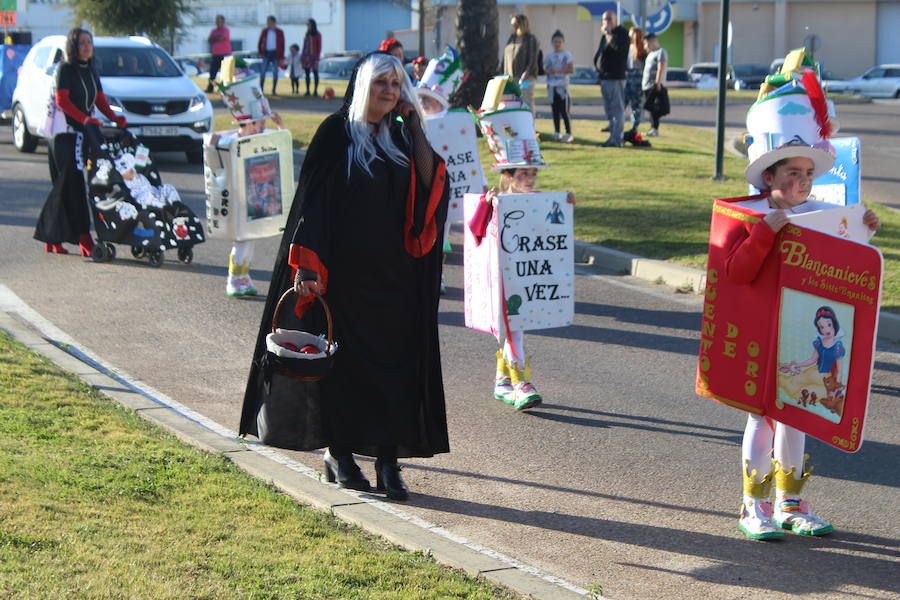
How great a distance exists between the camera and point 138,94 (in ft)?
64.2

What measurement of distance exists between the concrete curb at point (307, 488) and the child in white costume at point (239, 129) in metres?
2.08

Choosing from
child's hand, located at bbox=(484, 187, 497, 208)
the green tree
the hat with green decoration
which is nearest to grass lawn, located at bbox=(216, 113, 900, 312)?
the hat with green decoration

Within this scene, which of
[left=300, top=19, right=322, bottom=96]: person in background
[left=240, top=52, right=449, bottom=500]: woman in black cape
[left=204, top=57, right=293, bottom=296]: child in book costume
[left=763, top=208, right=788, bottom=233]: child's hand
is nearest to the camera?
[left=763, top=208, right=788, bottom=233]: child's hand

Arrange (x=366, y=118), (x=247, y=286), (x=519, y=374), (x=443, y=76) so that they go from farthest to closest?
(x=443, y=76) → (x=247, y=286) → (x=519, y=374) → (x=366, y=118)

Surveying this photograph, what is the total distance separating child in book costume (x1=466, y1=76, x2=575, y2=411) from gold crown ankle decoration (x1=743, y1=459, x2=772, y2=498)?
2.14m

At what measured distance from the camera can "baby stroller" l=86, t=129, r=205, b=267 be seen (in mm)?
11508

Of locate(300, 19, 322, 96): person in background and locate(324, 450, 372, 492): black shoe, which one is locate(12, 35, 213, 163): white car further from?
locate(324, 450, 372, 492): black shoe

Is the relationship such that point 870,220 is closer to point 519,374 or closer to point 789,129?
point 789,129

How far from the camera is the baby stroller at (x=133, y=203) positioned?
11.5m

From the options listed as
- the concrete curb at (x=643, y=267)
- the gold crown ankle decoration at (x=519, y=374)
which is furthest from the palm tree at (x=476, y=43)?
the gold crown ankle decoration at (x=519, y=374)

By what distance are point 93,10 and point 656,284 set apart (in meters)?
25.2

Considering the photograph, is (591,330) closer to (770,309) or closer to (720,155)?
(770,309)

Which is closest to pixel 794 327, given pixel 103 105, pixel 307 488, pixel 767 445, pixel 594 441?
pixel 767 445

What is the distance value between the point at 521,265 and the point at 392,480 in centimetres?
213
